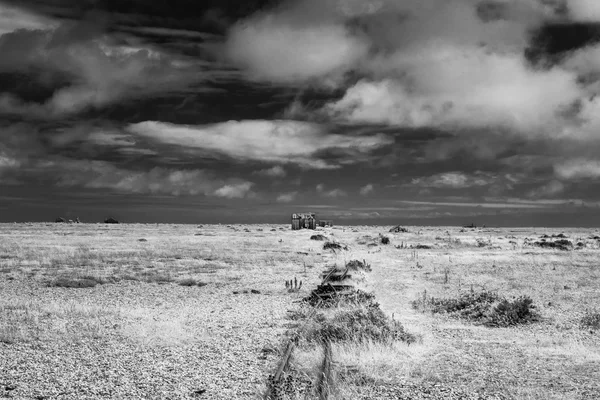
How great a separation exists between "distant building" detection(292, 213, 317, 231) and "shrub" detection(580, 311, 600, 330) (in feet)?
274

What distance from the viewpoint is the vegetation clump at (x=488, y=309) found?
14156mm

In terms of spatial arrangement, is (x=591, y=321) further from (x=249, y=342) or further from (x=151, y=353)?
(x=151, y=353)

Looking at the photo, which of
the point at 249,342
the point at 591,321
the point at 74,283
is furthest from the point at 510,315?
the point at 74,283

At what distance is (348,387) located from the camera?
26.2 feet

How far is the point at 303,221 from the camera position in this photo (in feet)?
324

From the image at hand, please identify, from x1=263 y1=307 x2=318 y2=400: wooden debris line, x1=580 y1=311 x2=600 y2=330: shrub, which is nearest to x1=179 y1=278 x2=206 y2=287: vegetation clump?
x1=263 y1=307 x2=318 y2=400: wooden debris line

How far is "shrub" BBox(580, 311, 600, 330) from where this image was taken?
13.4 metres

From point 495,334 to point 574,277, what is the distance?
560 inches

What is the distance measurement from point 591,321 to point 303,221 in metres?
85.3

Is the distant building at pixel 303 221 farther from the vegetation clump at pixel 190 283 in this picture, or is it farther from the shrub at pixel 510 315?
the shrub at pixel 510 315

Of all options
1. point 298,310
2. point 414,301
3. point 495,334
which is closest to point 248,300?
point 298,310

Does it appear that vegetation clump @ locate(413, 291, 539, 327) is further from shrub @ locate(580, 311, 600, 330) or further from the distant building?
the distant building

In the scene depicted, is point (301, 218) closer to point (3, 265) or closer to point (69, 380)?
point (3, 265)

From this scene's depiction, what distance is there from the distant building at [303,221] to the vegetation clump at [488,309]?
3186 inches
